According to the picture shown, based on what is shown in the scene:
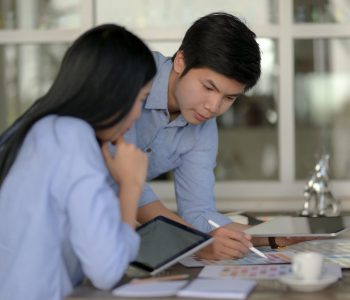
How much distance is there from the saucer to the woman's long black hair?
43 centimetres

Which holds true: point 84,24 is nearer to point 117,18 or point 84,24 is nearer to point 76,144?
point 117,18

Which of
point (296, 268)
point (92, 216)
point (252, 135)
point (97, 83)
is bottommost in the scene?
point (252, 135)

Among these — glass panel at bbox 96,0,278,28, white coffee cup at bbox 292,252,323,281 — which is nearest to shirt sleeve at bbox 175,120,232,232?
white coffee cup at bbox 292,252,323,281

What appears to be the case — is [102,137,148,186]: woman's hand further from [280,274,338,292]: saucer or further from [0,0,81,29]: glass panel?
[0,0,81,29]: glass panel

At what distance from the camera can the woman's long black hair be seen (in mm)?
1452

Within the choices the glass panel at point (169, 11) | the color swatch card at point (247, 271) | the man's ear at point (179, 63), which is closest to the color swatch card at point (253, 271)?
the color swatch card at point (247, 271)

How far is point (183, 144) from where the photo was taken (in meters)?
2.15

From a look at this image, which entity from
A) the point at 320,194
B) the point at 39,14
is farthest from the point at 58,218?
the point at 39,14

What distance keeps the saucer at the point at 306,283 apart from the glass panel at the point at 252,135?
2625mm

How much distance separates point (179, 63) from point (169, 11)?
1920mm

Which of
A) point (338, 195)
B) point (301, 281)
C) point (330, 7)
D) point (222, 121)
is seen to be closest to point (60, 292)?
point (301, 281)

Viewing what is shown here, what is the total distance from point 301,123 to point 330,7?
626 mm

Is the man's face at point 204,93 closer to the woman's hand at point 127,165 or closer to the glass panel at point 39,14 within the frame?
the woman's hand at point 127,165

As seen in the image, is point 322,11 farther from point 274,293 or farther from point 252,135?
point 274,293
